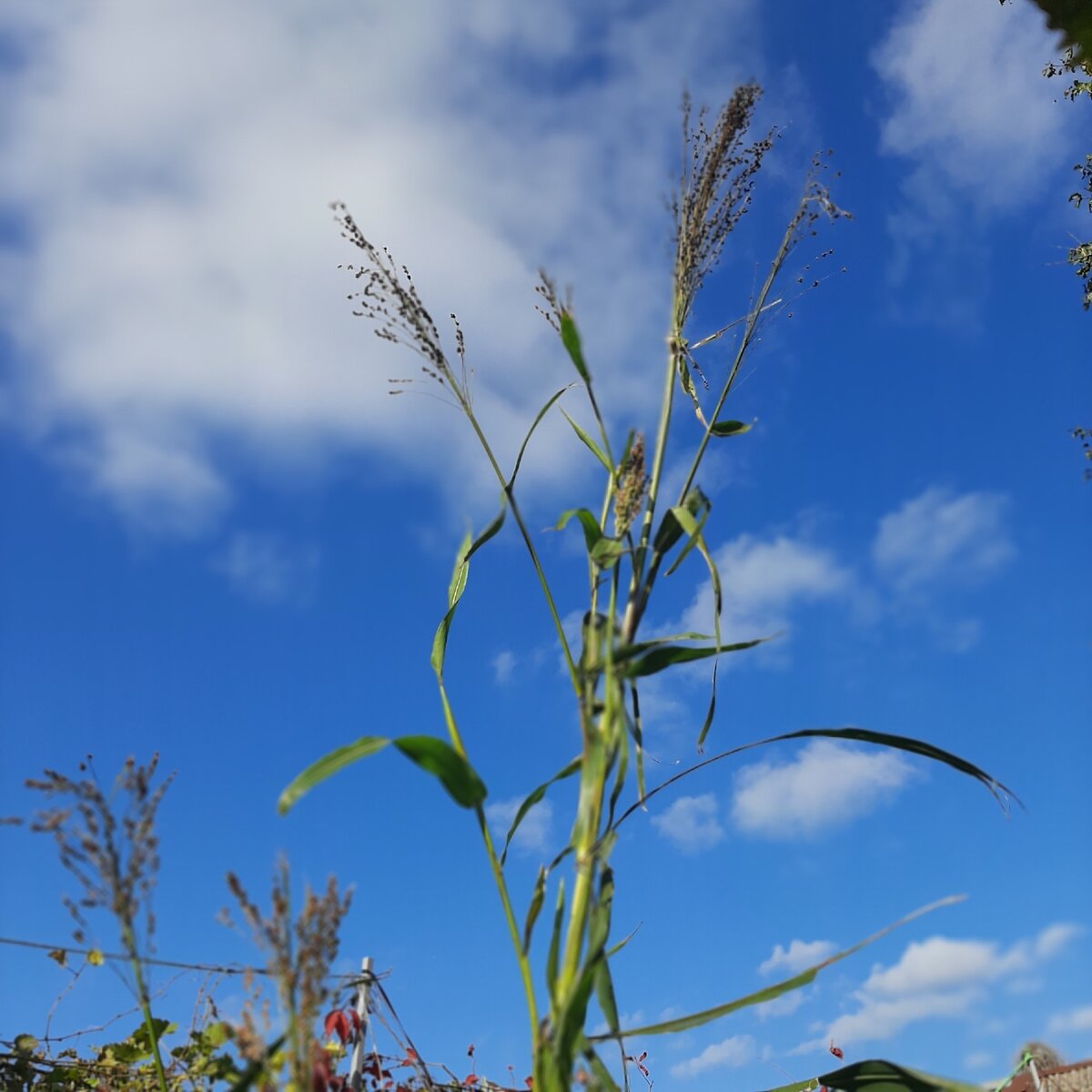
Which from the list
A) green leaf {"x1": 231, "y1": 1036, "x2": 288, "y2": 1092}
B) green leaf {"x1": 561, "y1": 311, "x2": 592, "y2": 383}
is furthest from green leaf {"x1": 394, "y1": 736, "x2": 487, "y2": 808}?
green leaf {"x1": 561, "y1": 311, "x2": 592, "y2": 383}

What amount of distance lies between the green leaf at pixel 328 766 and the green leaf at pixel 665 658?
425 mm

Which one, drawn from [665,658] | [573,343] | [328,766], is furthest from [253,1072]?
[573,343]

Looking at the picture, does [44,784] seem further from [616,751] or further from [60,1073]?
[60,1073]

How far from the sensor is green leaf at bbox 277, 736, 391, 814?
4.34ft

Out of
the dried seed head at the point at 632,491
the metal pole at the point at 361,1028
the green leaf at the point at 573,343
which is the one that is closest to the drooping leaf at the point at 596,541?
the dried seed head at the point at 632,491

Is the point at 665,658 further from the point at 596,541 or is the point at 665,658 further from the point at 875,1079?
the point at 875,1079

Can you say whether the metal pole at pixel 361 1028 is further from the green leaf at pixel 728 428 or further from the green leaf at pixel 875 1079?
the green leaf at pixel 728 428

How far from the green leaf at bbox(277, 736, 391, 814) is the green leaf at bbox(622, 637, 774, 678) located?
43 cm

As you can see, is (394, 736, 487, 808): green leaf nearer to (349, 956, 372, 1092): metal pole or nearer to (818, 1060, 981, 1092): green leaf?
(349, 956, 372, 1092): metal pole

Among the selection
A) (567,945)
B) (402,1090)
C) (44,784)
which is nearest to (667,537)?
(567,945)

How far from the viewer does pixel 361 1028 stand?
188cm

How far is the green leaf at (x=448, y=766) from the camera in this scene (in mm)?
1458

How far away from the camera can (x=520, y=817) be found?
1773mm

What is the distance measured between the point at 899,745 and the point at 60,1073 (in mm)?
2005
